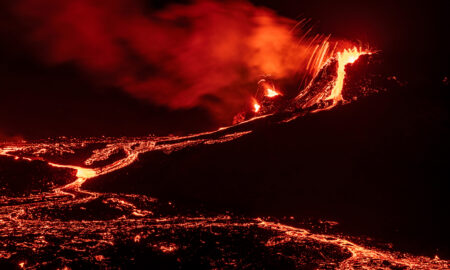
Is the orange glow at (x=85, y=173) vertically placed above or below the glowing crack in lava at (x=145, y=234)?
above

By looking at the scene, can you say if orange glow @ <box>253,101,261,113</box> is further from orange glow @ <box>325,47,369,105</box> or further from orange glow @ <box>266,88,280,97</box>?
orange glow @ <box>325,47,369,105</box>

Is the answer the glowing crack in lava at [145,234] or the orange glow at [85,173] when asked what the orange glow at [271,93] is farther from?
the orange glow at [85,173]

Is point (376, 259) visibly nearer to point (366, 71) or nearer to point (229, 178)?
point (229, 178)

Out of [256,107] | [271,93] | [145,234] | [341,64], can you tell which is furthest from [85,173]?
[341,64]

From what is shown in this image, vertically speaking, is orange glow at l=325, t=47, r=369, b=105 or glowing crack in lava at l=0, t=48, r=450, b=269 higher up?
orange glow at l=325, t=47, r=369, b=105

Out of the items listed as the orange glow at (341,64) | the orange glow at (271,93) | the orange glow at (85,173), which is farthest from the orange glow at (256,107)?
the orange glow at (85,173)

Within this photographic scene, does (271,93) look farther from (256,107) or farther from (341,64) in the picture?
(341,64)

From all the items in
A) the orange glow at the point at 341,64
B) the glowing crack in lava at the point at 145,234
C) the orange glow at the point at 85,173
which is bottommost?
the glowing crack in lava at the point at 145,234

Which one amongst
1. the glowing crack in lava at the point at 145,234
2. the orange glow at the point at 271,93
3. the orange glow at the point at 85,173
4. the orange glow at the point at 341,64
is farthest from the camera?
the orange glow at the point at 271,93

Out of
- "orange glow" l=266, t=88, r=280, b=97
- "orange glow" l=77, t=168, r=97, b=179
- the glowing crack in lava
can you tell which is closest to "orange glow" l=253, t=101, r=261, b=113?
"orange glow" l=266, t=88, r=280, b=97
